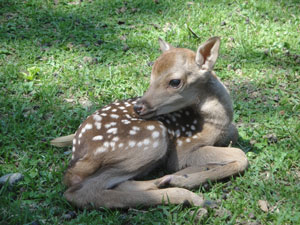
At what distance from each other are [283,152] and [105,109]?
184cm

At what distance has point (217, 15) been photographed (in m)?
7.08

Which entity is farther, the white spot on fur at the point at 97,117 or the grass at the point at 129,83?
the white spot on fur at the point at 97,117

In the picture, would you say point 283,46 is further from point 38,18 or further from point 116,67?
point 38,18

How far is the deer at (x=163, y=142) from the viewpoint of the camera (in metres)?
3.74

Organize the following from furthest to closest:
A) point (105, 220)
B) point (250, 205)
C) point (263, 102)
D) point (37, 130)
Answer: point (263, 102) → point (37, 130) → point (250, 205) → point (105, 220)

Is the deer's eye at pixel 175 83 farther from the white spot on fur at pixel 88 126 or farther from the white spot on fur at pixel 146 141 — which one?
the white spot on fur at pixel 88 126

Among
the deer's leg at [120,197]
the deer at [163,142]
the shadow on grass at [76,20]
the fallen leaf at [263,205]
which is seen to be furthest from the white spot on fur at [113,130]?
the shadow on grass at [76,20]

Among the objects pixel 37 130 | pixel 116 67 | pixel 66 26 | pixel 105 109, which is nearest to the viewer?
pixel 105 109

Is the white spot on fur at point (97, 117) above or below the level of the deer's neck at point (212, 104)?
below

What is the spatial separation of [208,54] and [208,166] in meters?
1.07

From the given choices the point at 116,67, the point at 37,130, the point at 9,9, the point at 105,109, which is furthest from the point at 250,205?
the point at 9,9

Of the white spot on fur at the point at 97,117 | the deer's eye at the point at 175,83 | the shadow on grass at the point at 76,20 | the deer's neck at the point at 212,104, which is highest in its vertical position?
the deer's eye at the point at 175,83

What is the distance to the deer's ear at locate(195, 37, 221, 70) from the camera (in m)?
4.15

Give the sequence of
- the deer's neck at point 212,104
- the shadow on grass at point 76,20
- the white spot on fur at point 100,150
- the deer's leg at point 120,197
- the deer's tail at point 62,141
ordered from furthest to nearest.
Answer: the shadow on grass at point 76,20 < the deer's tail at point 62,141 < the deer's neck at point 212,104 < the white spot on fur at point 100,150 < the deer's leg at point 120,197
